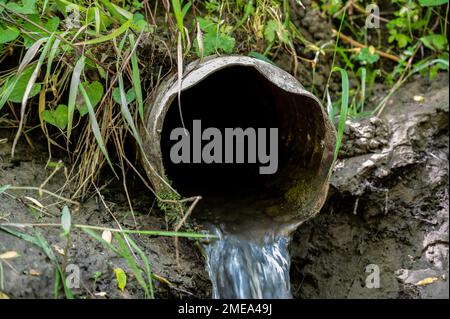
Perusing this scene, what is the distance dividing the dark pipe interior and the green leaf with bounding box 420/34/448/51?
3.07ft

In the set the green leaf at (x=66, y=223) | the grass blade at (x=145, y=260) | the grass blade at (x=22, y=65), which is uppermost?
the grass blade at (x=22, y=65)

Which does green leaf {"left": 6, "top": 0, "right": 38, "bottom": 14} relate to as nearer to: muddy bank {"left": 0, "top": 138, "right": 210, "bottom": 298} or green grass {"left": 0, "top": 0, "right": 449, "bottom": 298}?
green grass {"left": 0, "top": 0, "right": 449, "bottom": 298}

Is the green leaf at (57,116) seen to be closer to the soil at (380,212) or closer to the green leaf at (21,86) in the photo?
the green leaf at (21,86)

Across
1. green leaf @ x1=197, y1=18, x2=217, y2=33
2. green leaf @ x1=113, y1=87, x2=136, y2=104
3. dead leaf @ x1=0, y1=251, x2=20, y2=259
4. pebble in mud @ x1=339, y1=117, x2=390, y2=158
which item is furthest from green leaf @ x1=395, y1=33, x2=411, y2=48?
dead leaf @ x1=0, y1=251, x2=20, y2=259

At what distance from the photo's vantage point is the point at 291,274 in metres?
3.05

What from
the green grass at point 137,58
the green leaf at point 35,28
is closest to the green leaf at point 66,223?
the green grass at point 137,58

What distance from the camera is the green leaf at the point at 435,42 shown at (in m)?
3.33

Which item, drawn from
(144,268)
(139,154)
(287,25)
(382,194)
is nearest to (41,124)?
(139,154)

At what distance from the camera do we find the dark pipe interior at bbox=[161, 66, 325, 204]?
2.85 meters

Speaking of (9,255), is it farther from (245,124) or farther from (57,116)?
(245,124)

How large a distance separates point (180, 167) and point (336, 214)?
2.88 feet

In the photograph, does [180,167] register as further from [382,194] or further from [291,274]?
[382,194]

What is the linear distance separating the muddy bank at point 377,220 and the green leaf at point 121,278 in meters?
1.08

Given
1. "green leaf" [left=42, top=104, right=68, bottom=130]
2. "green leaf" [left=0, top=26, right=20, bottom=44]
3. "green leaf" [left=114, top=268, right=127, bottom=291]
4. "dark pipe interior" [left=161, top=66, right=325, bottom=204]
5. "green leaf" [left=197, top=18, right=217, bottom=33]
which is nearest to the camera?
"green leaf" [left=114, top=268, right=127, bottom=291]
